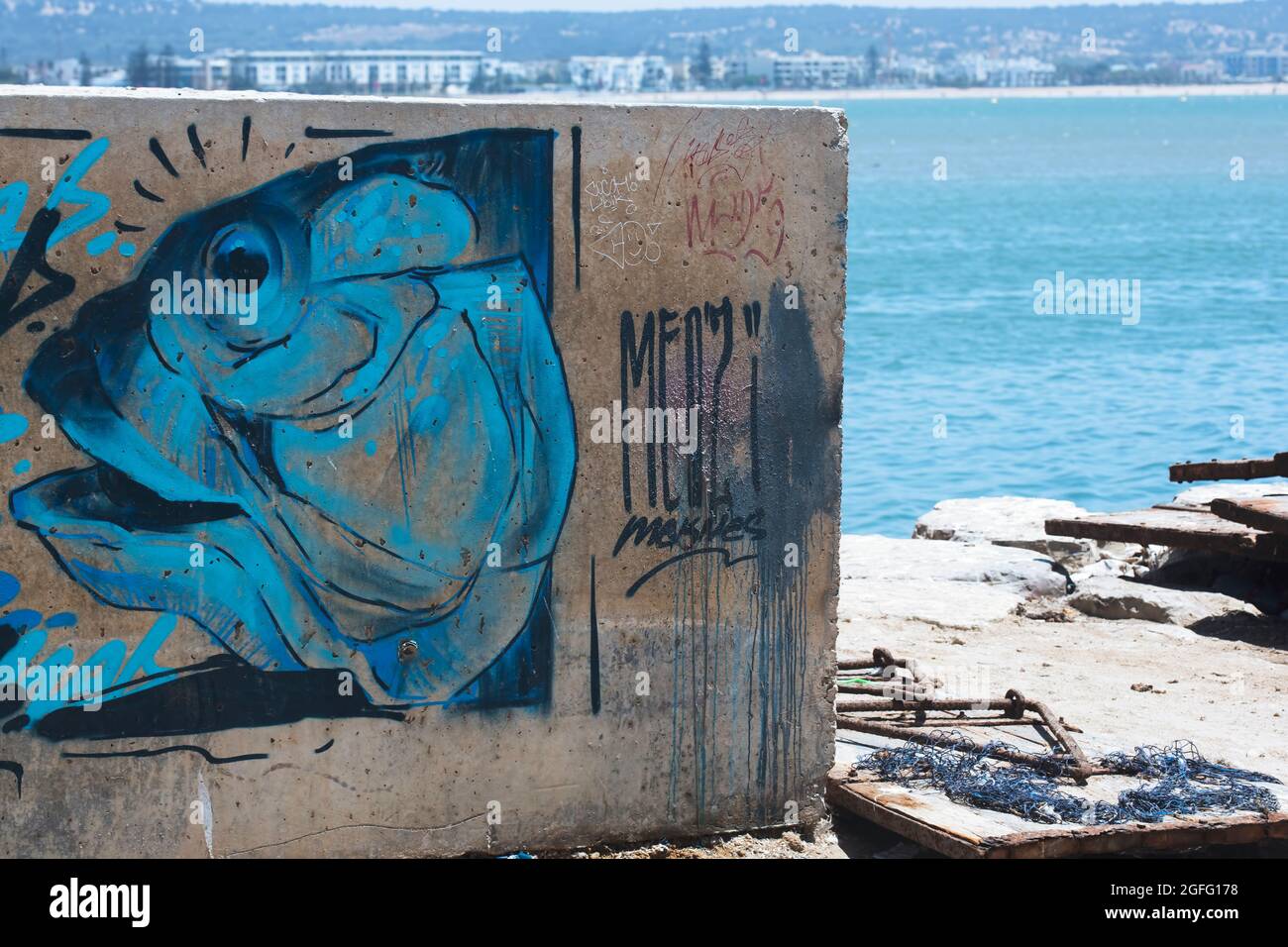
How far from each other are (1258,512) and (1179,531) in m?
0.90

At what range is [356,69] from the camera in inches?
6929

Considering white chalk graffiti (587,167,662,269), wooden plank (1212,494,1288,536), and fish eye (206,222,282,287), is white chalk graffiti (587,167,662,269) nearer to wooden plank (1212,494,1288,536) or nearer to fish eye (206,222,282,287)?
fish eye (206,222,282,287)

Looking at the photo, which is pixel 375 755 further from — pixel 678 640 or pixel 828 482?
pixel 828 482

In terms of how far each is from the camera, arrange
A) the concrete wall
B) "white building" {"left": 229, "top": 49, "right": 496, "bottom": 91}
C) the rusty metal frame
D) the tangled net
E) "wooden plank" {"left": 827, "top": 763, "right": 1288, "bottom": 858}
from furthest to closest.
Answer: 1. "white building" {"left": 229, "top": 49, "right": 496, "bottom": 91}
2. the rusty metal frame
3. the tangled net
4. "wooden plank" {"left": 827, "top": 763, "right": 1288, "bottom": 858}
5. the concrete wall

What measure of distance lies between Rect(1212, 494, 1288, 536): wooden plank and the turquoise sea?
9892mm

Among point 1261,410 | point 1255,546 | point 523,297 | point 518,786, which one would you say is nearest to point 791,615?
point 518,786

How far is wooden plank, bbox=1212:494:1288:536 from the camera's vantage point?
8906 mm

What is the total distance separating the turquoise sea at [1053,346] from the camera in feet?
75.1

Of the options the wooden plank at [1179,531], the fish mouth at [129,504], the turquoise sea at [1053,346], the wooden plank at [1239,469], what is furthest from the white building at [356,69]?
the fish mouth at [129,504]

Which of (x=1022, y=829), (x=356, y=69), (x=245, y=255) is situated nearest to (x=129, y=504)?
(x=245, y=255)
